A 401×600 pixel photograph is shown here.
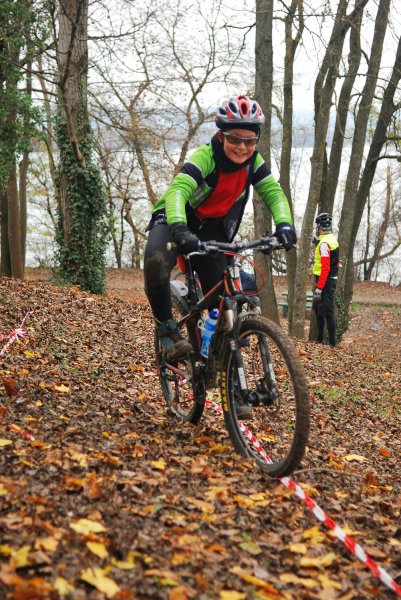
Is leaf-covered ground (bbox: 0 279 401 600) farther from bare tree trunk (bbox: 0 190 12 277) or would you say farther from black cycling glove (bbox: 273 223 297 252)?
bare tree trunk (bbox: 0 190 12 277)

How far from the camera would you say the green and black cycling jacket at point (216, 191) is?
465 centimetres

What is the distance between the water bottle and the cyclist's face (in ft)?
4.02

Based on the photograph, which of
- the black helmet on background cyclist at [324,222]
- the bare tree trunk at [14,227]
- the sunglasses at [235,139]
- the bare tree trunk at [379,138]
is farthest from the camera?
the bare tree trunk at [14,227]

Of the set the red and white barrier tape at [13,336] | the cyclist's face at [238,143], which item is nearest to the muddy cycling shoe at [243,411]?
the cyclist's face at [238,143]

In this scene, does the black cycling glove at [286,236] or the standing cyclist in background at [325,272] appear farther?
the standing cyclist in background at [325,272]

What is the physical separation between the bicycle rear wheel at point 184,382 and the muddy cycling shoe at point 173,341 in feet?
0.24

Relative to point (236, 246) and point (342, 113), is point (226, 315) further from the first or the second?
point (342, 113)

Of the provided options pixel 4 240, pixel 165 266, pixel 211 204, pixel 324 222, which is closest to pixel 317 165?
pixel 324 222

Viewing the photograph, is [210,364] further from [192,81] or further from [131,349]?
[192,81]

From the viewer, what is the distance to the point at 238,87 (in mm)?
30000

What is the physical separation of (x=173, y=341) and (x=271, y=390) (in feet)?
4.03

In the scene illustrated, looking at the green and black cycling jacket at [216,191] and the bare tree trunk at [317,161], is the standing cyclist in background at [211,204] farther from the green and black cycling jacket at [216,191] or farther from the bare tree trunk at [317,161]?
the bare tree trunk at [317,161]

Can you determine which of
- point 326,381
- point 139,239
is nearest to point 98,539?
point 326,381

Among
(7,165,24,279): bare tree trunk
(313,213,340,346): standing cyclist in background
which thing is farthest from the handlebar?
(7,165,24,279): bare tree trunk
